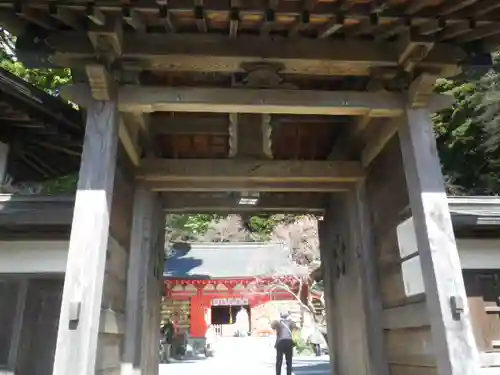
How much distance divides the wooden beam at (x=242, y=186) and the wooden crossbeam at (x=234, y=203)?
Answer: 24.0 inches

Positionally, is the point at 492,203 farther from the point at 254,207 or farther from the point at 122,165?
the point at 122,165

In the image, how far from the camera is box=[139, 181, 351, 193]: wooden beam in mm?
4309

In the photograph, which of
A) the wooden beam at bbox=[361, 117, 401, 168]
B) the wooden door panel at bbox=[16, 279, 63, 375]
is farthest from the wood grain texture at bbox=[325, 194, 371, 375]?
the wooden door panel at bbox=[16, 279, 63, 375]

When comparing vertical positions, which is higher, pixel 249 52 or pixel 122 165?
pixel 249 52

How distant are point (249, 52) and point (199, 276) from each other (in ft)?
54.8

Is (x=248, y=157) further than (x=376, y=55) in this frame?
Yes

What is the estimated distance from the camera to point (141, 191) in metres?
4.15

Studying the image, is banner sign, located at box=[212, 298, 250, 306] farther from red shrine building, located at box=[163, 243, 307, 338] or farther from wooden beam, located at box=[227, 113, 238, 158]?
wooden beam, located at box=[227, 113, 238, 158]

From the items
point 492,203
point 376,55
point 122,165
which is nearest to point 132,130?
point 122,165

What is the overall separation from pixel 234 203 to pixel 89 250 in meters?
2.87

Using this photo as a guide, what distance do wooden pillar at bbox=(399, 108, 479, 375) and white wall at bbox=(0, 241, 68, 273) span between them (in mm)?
3425

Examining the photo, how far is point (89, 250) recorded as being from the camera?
2574mm

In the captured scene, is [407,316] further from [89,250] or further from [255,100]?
[89,250]

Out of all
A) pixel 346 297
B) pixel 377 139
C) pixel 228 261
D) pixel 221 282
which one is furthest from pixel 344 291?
pixel 228 261
